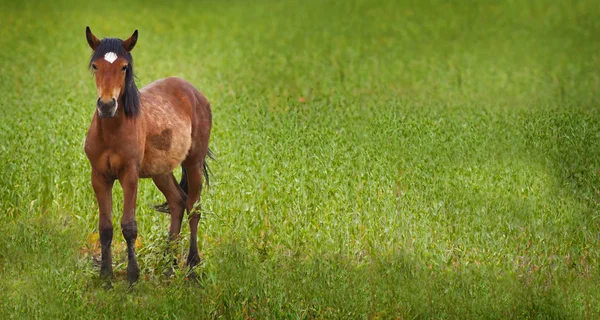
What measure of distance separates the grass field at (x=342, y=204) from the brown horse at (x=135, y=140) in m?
0.35

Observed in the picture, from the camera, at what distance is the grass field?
8750 millimetres

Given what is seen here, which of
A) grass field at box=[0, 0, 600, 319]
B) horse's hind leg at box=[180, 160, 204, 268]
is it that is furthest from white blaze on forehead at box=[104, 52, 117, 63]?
grass field at box=[0, 0, 600, 319]

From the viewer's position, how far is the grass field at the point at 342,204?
8.75m

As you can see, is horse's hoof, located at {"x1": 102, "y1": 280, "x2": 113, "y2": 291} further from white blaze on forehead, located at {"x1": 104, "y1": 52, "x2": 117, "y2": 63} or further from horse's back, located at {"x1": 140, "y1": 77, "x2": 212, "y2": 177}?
white blaze on forehead, located at {"x1": 104, "y1": 52, "x2": 117, "y2": 63}

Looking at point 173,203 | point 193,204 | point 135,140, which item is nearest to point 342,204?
point 193,204

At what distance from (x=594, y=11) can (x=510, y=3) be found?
127 inches

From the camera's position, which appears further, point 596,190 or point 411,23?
point 411,23

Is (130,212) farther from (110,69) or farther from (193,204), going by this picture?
(110,69)

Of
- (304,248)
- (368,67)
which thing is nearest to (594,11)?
(368,67)

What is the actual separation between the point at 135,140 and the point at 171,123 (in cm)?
84

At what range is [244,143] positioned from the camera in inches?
521

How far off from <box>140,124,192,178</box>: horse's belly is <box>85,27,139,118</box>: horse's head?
859 millimetres

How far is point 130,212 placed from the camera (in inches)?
334

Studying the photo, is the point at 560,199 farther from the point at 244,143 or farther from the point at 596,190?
the point at 244,143
